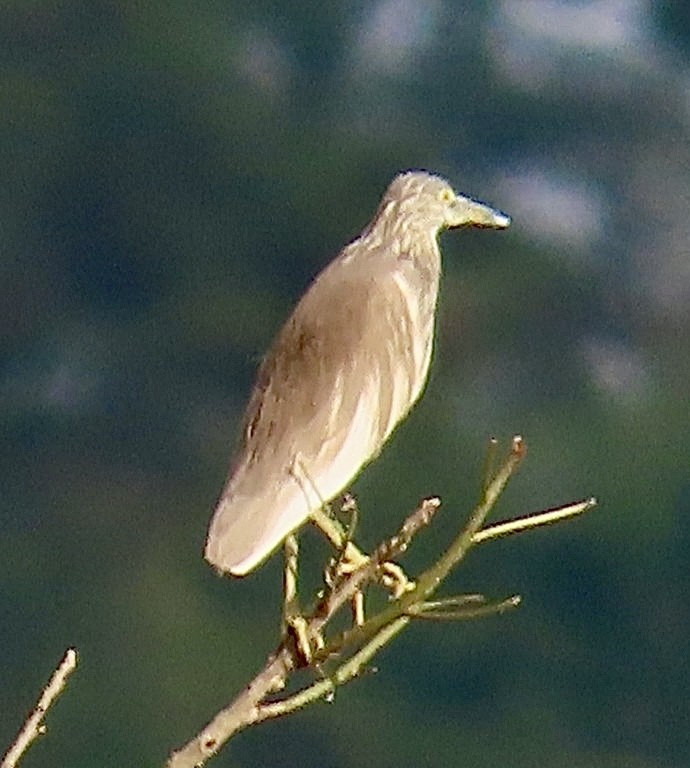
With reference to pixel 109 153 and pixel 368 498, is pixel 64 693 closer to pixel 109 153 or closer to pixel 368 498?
pixel 368 498

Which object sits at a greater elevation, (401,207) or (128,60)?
(128,60)

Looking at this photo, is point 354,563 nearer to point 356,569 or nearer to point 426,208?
point 356,569

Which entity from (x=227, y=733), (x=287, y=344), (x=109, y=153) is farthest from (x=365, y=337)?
(x=109, y=153)

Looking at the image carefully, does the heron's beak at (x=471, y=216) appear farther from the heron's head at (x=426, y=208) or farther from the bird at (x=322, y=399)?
the bird at (x=322, y=399)

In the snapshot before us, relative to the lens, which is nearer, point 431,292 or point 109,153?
point 431,292

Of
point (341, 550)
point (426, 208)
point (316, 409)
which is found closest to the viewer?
point (341, 550)

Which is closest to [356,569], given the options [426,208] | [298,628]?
[298,628]

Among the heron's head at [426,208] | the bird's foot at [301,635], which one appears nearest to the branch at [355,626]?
the bird's foot at [301,635]
